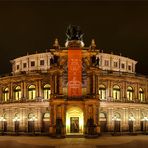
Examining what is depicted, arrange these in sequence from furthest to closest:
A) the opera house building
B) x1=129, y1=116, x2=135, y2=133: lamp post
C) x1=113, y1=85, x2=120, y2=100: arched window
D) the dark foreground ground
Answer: x1=129, y1=116, x2=135, y2=133: lamp post
x1=113, y1=85, x2=120, y2=100: arched window
the opera house building
the dark foreground ground

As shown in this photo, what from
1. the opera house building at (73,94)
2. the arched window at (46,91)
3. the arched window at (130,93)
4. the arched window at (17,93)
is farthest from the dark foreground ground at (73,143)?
the arched window at (130,93)

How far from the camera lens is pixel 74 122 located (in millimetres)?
65625

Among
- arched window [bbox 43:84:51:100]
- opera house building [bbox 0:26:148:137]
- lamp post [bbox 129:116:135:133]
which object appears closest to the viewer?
opera house building [bbox 0:26:148:137]

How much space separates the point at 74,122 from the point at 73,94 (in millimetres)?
5396

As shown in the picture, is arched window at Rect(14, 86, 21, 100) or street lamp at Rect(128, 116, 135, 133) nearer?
street lamp at Rect(128, 116, 135, 133)

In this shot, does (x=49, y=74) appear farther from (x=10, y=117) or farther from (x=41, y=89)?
(x=10, y=117)

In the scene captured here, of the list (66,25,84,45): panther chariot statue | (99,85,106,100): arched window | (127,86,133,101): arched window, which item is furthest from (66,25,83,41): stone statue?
(127,86,133,101): arched window

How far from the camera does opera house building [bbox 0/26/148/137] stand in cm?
6444

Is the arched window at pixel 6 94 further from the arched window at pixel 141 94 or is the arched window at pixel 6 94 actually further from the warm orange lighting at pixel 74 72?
the arched window at pixel 141 94

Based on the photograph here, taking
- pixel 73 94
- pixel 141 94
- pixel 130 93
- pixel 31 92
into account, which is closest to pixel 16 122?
pixel 31 92

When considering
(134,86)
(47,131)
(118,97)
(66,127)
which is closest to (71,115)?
(66,127)

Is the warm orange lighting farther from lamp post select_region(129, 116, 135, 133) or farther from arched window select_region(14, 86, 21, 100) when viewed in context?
lamp post select_region(129, 116, 135, 133)

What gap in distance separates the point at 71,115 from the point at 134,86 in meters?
19.0

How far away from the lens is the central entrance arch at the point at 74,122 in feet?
214
